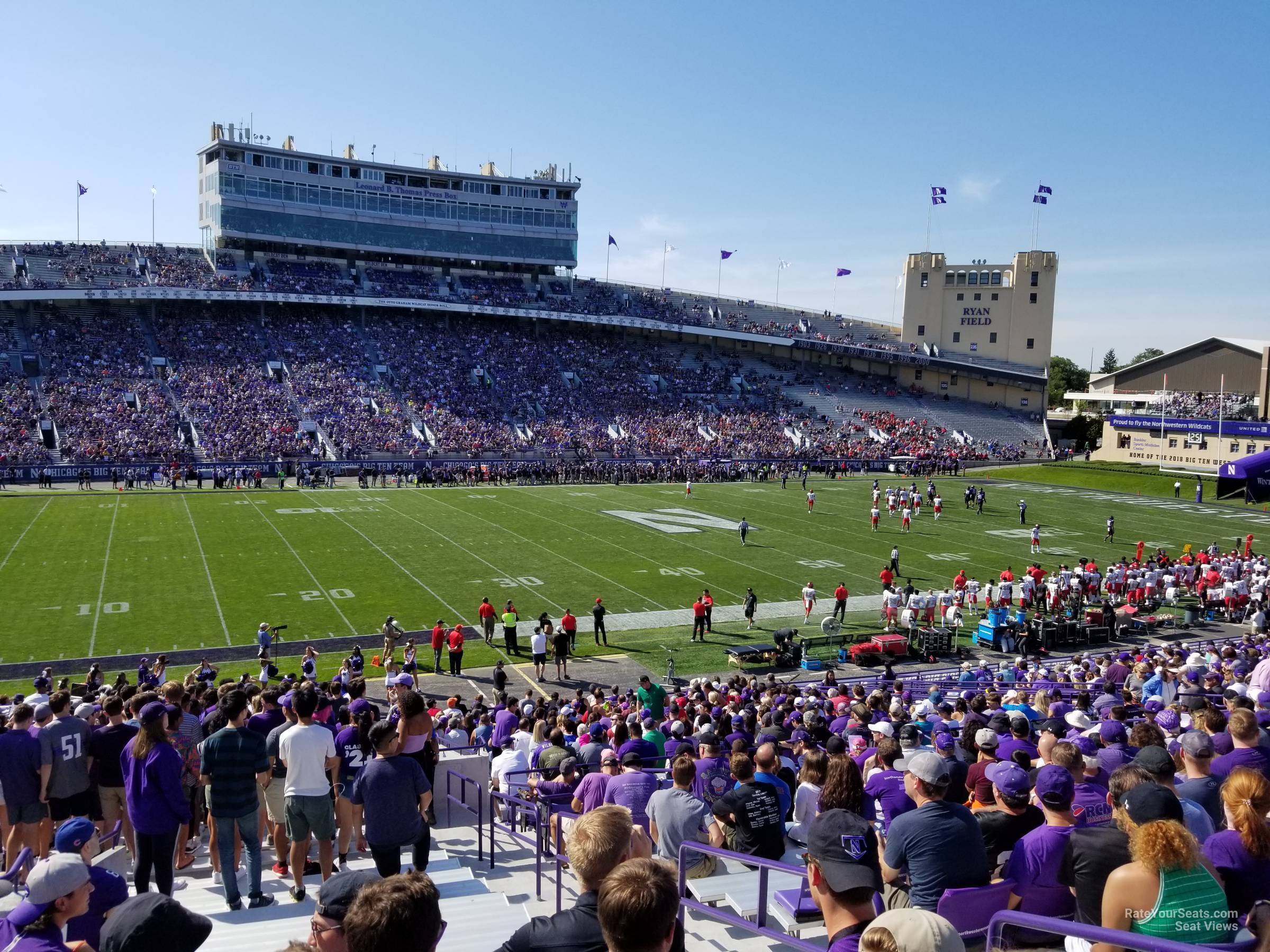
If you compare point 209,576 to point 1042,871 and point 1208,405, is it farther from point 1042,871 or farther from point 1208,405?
point 1208,405

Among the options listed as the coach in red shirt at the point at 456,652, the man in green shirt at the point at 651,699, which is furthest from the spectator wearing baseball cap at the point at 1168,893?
the coach in red shirt at the point at 456,652

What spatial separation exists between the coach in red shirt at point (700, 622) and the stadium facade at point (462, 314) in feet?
113

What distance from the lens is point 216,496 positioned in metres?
42.0

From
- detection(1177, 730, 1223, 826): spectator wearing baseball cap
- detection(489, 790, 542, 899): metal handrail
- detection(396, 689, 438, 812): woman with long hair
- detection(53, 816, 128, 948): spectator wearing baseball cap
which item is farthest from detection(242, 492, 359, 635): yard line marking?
detection(1177, 730, 1223, 826): spectator wearing baseball cap

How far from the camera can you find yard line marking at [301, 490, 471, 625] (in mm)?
24016

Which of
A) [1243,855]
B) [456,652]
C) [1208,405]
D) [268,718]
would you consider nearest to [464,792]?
[268,718]

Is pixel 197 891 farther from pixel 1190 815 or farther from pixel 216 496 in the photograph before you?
pixel 216 496

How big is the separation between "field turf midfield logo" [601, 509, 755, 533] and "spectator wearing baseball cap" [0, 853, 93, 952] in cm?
3149

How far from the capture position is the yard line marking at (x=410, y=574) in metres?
24.0

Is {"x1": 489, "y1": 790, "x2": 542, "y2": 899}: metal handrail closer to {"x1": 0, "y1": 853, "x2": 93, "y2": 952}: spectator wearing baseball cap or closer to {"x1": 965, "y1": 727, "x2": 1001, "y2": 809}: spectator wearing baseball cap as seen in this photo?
{"x1": 965, "y1": 727, "x2": 1001, "y2": 809}: spectator wearing baseball cap

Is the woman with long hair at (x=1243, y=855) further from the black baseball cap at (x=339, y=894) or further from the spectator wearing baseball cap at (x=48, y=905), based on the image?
the spectator wearing baseball cap at (x=48, y=905)

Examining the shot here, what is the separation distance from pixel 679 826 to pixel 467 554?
999 inches

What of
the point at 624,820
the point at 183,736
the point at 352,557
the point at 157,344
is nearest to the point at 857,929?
the point at 624,820

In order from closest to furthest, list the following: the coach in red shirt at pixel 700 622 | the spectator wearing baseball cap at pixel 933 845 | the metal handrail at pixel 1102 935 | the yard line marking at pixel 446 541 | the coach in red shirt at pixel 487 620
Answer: the metal handrail at pixel 1102 935 < the spectator wearing baseball cap at pixel 933 845 < the coach in red shirt at pixel 487 620 < the coach in red shirt at pixel 700 622 < the yard line marking at pixel 446 541
